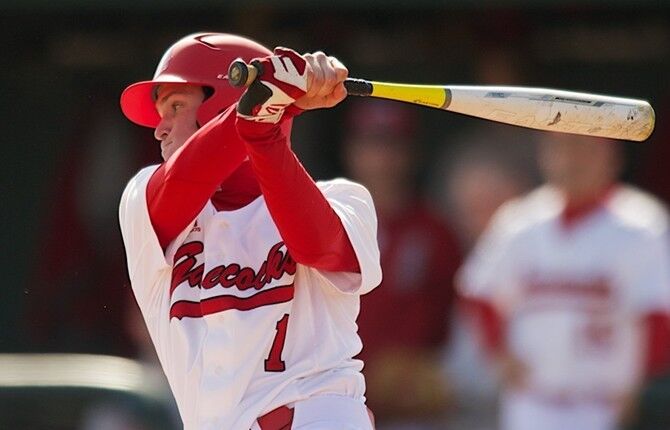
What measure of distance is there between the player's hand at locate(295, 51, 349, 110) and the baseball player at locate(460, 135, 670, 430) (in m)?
2.83

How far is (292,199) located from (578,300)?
2817 millimetres

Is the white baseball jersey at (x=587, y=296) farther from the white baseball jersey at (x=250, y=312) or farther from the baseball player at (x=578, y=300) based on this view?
the white baseball jersey at (x=250, y=312)

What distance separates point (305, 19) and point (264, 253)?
421 centimetres

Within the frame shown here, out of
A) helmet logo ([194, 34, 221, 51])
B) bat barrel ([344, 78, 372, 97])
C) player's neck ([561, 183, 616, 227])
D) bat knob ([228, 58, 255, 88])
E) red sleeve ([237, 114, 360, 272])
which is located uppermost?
helmet logo ([194, 34, 221, 51])

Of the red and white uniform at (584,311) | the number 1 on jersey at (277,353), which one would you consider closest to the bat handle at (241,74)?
the number 1 on jersey at (277,353)

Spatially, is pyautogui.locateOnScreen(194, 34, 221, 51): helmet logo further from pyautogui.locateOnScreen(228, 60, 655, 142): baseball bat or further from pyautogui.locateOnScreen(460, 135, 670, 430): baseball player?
pyautogui.locateOnScreen(460, 135, 670, 430): baseball player

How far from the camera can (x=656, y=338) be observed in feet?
17.7

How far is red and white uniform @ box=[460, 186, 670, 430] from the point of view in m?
5.43

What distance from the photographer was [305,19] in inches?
280

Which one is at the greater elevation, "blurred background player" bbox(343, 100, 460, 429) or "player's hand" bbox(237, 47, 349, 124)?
"player's hand" bbox(237, 47, 349, 124)

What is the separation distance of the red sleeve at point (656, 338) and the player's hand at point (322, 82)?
2.88 meters

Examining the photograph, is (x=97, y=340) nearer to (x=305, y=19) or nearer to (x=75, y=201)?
(x=75, y=201)

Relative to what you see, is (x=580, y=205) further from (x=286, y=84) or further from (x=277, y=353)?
(x=286, y=84)

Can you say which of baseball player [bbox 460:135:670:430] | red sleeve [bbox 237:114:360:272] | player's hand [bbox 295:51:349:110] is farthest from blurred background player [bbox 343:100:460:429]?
player's hand [bbox 295:51:349:110]
